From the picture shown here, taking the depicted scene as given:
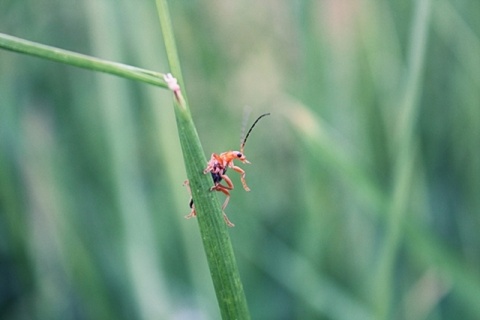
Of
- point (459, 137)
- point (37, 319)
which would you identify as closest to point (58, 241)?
point (37, 319)

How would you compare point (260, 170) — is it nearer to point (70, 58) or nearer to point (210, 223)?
point (210, 223)

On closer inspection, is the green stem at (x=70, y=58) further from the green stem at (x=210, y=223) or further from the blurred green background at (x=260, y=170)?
the blurred green background at (x=260, y=170)

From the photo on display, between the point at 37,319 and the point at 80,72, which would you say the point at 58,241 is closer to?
the point at 37,319

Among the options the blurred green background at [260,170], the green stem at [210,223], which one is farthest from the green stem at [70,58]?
the blurred green background at [260,170]

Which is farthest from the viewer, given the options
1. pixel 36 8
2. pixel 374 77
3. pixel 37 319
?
pixel 36 8

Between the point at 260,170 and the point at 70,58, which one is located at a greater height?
the point at 260,170

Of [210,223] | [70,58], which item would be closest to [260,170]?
[210,223]
